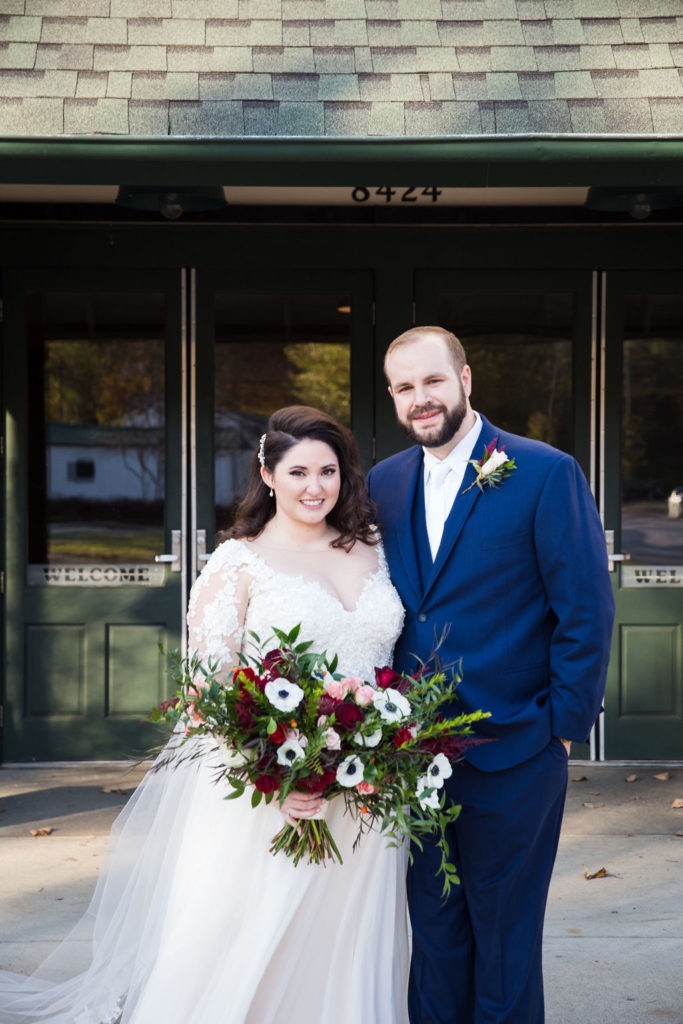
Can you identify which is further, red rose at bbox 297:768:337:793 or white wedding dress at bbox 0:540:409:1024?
white wedding dress at bbox 0:540:409:1024

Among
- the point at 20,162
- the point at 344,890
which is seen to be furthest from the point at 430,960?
the point at 20,162

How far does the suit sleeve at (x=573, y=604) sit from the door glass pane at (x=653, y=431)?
143 inches

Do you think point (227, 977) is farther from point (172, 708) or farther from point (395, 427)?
point (395, 427)

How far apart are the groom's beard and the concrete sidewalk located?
192 cm

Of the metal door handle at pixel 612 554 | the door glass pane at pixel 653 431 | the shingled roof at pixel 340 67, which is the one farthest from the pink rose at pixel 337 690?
the door glass pane at pixel 653 431

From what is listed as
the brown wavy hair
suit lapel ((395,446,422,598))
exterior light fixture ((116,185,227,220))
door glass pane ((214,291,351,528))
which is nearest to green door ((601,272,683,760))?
door glass pane ((214,291,351,528))

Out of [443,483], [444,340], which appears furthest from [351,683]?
[444,340]

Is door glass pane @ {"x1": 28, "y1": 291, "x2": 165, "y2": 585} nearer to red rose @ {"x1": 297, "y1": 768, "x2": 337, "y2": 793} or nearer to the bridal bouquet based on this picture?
the bridal bouquet

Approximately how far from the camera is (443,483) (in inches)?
125

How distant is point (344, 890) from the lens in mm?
3066

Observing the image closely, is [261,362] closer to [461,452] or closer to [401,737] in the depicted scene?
[461,452]

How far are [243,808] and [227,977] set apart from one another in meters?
0.44

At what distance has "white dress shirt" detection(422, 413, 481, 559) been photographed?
3.13 metres

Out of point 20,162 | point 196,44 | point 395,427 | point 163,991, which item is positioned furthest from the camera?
point 395,427
